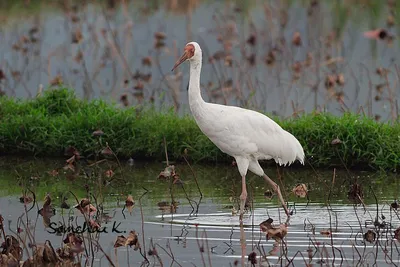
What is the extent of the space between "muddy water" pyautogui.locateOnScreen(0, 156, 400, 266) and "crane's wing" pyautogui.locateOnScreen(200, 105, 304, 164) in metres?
0.46

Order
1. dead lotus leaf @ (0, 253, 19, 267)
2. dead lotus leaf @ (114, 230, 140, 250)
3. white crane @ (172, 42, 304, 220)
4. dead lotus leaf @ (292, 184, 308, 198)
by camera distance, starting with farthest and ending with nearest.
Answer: white crane @ (172, 42, 304, 220) → dead lotus leaf @ (292, 184, 308, 198) → dead lotus leaf @ (114, 230, 140, 250) → dead lotus leaf @ (0, 253, 19, 267)

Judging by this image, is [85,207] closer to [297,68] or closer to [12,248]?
[12,248]

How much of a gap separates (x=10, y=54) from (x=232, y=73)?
438cm

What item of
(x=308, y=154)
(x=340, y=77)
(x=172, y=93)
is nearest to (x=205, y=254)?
(x=308, y=154)

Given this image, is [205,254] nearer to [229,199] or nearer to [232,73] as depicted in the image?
[229,199]

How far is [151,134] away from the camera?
1292cm

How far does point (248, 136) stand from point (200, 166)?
2.00 meters

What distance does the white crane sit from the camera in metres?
10.5

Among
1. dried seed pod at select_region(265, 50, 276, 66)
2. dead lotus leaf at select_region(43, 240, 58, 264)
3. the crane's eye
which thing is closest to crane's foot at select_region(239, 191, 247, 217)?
the crane's eye

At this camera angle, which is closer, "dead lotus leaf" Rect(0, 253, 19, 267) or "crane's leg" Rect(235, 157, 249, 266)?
"dead lotus leaf" Rect(0, 253, 19, 267)

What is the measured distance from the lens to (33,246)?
782 cm

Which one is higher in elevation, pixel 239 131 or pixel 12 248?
pixel 239 131

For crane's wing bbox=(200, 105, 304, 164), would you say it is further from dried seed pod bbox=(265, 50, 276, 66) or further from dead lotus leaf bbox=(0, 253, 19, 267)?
dried seed pod bbox=(265, 50, 276, 66)

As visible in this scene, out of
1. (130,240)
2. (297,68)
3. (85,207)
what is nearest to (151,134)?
(297,68)
